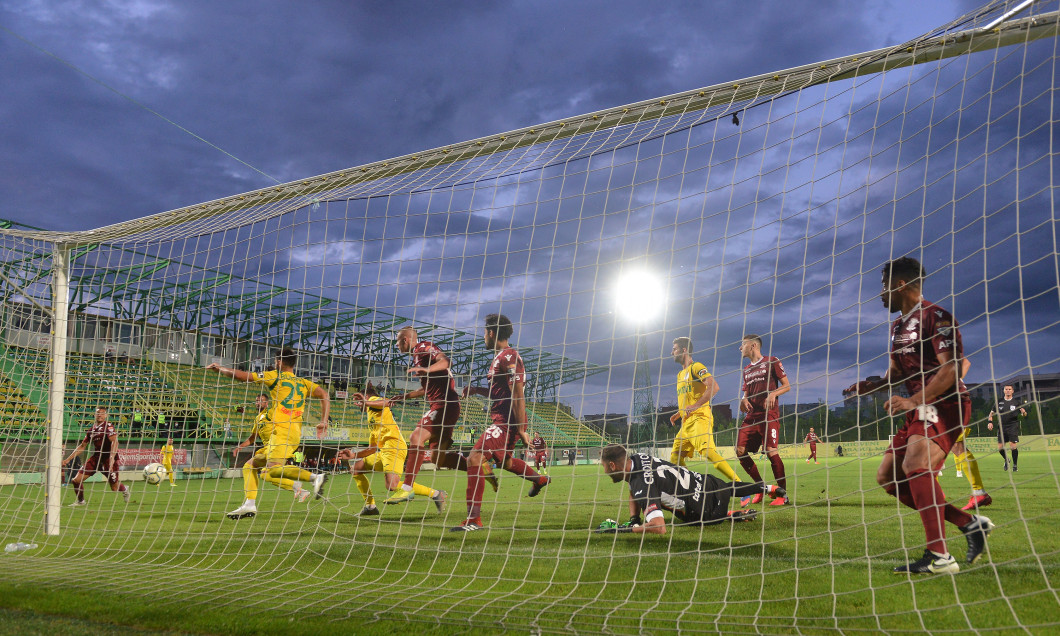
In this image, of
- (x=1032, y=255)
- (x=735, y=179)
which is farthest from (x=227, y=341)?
(x=1032, y=255)

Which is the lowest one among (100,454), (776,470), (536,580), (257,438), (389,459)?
(100,454)

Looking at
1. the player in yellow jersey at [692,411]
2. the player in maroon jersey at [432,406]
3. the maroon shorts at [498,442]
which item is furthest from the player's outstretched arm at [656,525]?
the player in maroon jersey at [432,406]

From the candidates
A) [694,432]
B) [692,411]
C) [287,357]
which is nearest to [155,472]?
[287,357]

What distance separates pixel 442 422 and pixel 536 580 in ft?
8.69

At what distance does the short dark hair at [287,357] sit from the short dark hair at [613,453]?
3.76 m

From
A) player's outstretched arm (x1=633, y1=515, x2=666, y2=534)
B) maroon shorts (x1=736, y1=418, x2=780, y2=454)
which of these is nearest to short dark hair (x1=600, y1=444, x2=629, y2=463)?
player's outstretched arm (x1=633, y1=515, x2=666, y2=534)

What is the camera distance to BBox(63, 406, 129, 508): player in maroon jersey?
29.9 feet

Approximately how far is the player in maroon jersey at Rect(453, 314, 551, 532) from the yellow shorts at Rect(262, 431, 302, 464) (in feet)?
7.29

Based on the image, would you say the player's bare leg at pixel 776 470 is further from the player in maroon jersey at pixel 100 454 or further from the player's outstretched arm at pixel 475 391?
the player in maroon jersey at pixel 100 454

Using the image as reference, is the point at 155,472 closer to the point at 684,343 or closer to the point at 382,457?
the point at 382,457

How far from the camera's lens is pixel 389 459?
24.6 feet

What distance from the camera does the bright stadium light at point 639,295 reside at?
4809 mm

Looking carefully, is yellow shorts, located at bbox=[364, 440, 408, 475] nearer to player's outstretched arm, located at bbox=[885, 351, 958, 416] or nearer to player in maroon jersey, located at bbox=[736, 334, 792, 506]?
player in maroon jersey, located at bbox=[736, 334, 792, 506]

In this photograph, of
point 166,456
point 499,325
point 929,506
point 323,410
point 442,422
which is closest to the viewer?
point 929,506
